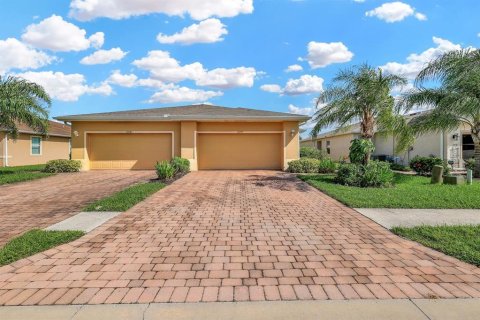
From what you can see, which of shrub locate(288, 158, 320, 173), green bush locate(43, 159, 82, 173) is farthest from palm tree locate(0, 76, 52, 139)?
shrub locate(288, 158, 320, 173)

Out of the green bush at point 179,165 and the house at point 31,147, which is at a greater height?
the house at point 31,147

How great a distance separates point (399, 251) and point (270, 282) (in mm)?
2134

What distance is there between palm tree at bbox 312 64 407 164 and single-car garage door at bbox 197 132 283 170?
243 inches

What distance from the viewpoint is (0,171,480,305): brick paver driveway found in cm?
317

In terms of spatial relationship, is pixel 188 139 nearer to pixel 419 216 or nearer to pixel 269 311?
pixel 419 216

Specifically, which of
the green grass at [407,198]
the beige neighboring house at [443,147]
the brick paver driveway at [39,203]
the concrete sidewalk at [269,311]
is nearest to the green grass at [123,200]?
the brick paver driveway at [39,203]

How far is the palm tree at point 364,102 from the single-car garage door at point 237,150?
20.2 ft

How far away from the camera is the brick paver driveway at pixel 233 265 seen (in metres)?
3.17

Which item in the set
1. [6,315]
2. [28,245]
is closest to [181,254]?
[6,315]

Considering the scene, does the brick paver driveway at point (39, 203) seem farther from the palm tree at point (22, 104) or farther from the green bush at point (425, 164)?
the green bush at point (425, 164)

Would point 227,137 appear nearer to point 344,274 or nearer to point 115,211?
point 115,211

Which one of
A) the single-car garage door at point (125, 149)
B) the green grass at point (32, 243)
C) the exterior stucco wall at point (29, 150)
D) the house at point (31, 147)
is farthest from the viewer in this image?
the exterior stucco wall at point (29, 150)

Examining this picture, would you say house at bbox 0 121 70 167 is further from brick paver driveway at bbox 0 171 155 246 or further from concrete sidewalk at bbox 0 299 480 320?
concrete sidewalk at bbox 0 299 480 320

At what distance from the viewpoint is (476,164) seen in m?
13.6
